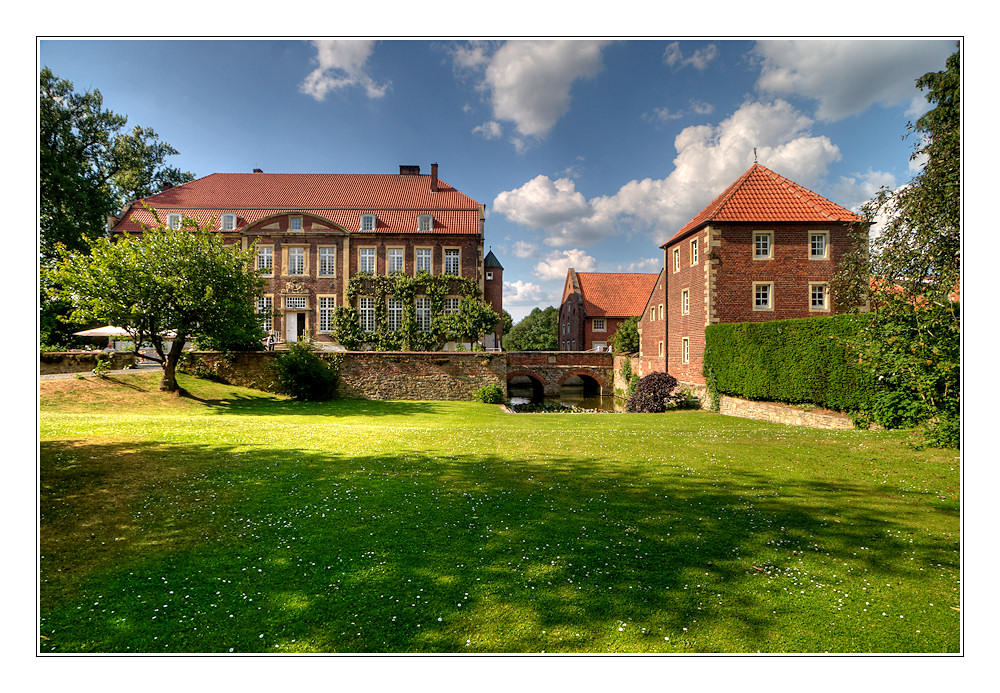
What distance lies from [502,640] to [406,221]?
33.7m

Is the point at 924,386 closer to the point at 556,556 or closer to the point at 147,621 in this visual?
the point at 556,556

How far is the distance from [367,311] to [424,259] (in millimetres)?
5972

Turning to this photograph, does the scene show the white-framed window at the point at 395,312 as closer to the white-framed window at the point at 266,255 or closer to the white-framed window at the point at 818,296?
the white-framed window at the point at 266,255

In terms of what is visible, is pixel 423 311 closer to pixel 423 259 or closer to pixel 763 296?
pixel 423 259

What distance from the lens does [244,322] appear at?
1981 cm

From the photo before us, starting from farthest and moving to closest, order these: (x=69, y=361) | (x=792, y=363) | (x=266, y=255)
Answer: (x=266, y=255) < (x=69, y=361) < (x=792, y=363)

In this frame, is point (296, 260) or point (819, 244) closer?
point (819, 244)

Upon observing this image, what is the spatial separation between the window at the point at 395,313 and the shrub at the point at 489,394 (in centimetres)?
1012

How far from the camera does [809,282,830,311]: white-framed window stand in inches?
830

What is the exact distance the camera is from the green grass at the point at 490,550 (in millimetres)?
3268

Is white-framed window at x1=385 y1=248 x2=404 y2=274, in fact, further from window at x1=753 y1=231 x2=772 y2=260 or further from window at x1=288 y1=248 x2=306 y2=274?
window at x1=753 y1=231 x2=772 y2=260

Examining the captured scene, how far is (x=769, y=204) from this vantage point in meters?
21.7

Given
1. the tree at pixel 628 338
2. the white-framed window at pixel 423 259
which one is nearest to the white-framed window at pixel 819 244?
the tree at pixel 628 338

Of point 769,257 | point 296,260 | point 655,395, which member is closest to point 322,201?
point 296,260
